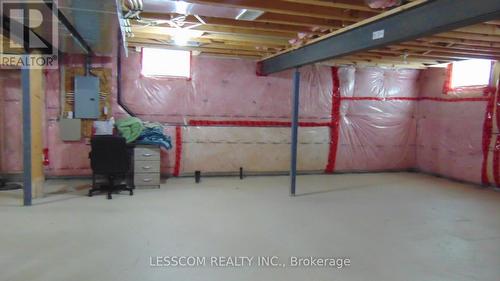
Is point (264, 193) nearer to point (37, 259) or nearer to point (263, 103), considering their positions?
point (263, 103)

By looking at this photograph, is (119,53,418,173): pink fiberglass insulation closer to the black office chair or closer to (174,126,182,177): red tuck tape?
(174,126,182,177): red tuck tape

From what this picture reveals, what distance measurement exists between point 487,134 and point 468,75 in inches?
44.0

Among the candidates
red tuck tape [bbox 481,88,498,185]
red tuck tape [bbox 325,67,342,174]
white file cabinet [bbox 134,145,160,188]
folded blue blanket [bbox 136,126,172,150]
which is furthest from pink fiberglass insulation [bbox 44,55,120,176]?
red tuck tape [bbox 481,88,498,185]

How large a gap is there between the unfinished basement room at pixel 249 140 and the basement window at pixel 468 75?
0.03 metres

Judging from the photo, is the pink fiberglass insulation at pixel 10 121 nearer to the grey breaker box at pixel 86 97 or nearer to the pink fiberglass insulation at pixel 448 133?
the grey breaker box at pixel 86 97

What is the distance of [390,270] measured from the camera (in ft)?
8.99

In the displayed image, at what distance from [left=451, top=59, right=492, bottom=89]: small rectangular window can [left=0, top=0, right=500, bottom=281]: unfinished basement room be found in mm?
28

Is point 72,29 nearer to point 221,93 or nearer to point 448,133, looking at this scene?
point 221,93

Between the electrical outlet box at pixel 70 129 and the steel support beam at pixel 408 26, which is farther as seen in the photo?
the electrical outlet box at pixel 70 129

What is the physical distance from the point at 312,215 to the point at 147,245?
1882mm

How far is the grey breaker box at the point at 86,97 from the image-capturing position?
553cm

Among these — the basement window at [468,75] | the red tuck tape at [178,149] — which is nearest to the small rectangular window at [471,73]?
the basement window at [468,75]

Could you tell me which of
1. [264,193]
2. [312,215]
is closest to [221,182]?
[264,193]

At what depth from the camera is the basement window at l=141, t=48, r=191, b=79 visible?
5953mm
